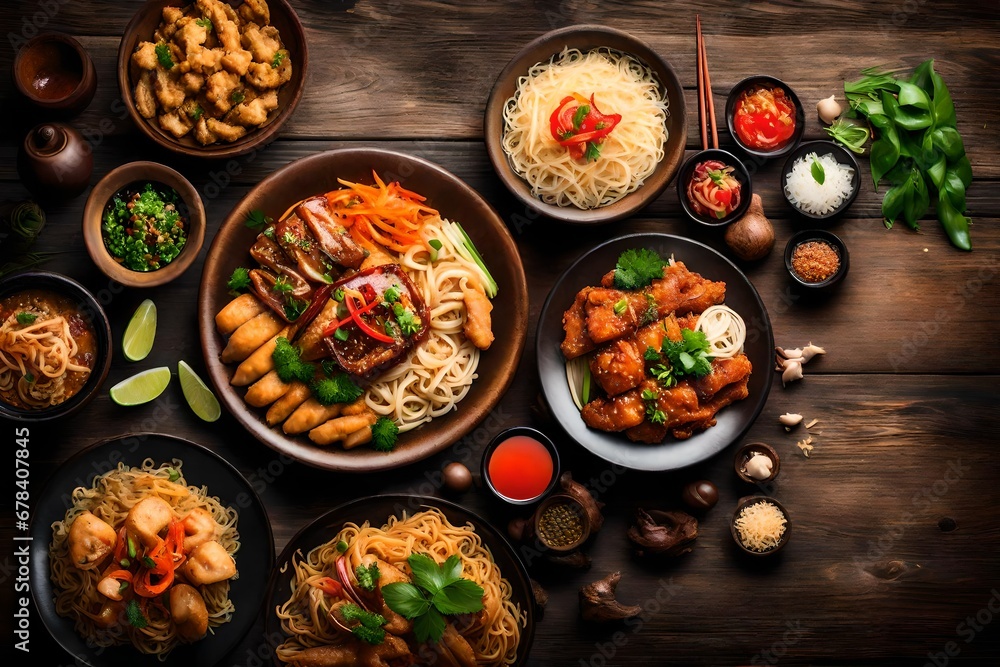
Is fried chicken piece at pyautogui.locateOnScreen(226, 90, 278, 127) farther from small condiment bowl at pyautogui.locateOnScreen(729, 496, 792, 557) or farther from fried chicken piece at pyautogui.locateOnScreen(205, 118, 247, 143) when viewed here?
small condiment bowl at pyautogui.locateOnScreen(729, 496, 792, 557)

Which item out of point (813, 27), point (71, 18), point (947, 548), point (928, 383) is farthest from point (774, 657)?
point (71, 18)

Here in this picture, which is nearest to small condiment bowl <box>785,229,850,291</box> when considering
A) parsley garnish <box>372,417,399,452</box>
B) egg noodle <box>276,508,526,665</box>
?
egg noodle <box>276,508,526,665</box>

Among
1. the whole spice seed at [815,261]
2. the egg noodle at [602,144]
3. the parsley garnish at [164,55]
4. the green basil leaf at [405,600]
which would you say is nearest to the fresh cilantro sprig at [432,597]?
the green basil leaf at [405,600]

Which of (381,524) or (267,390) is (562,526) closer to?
(381,524)

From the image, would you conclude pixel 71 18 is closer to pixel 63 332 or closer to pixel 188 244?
pixel 188 244

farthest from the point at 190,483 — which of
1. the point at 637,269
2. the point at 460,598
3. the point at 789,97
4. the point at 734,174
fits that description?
the point at 789,97

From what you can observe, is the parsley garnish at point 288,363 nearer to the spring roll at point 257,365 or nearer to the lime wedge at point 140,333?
the spring roll at point 257,365

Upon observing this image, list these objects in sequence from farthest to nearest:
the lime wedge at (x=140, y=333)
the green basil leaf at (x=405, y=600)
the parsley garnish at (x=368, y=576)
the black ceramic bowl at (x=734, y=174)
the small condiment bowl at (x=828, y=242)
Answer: the small condiment bowl at (x=828, y=242)
the black ceramic bowl at (x=734, y=174)
the lime wedge at (x=140, y=333)
the parsley garnish at (x=368, y=576)
the green basil leaf at (x=405, y=600)
